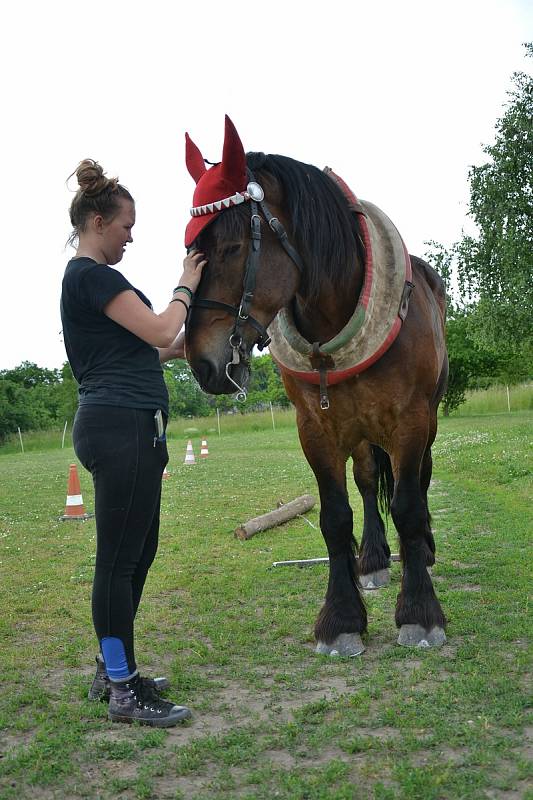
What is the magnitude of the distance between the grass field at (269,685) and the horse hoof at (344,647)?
67mm

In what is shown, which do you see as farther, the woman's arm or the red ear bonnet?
the red ear bonnet

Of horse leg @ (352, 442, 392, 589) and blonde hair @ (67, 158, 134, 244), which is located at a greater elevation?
blonde hair @ (67, 158, 134, 244)

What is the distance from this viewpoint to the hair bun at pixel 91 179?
10.1 feet

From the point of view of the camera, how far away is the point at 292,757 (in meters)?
2.63

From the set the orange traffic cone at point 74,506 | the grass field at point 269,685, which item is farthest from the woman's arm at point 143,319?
the orange traffic cone at point 74,506

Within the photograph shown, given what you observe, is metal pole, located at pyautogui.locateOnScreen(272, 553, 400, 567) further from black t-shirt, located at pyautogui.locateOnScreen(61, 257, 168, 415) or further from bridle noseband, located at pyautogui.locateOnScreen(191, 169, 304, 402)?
black t-shirt, located at pyautogui.locateOnScreen(61, 257, 168, 415)

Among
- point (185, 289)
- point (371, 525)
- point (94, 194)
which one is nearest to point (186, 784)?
point (185, 289)

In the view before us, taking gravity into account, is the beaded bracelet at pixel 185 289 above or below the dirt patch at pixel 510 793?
above

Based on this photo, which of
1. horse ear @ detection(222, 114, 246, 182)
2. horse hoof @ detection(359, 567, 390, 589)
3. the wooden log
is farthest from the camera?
the wooden log

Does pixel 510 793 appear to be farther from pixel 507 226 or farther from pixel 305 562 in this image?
pixel 507 226

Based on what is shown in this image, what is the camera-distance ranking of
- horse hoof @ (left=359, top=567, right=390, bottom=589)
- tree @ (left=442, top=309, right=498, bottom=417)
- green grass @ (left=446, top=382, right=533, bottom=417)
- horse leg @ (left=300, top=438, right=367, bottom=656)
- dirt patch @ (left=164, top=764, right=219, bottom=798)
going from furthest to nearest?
tree @ (left=442, top=309, right=498, bottom=417) < green grass @ (left=446, top=382, right=533, bottom=417) < horse hoof @ (left=359, top=567, right=390, bottom=589) < horse leg @ (left=300, top=438, right=367, bottom=656) < dirt patch @ (left=164, top=764, right=219, bottom=798)

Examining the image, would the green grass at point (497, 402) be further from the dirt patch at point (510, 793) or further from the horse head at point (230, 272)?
the dirt patch at point (510, 793)

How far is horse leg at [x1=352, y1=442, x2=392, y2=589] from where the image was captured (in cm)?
543

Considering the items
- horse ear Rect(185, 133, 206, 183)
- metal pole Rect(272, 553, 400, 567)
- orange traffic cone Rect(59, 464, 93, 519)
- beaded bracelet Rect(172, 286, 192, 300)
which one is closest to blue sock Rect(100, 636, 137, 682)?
beaded bracelet Rect(172, 286, 192, 300)
